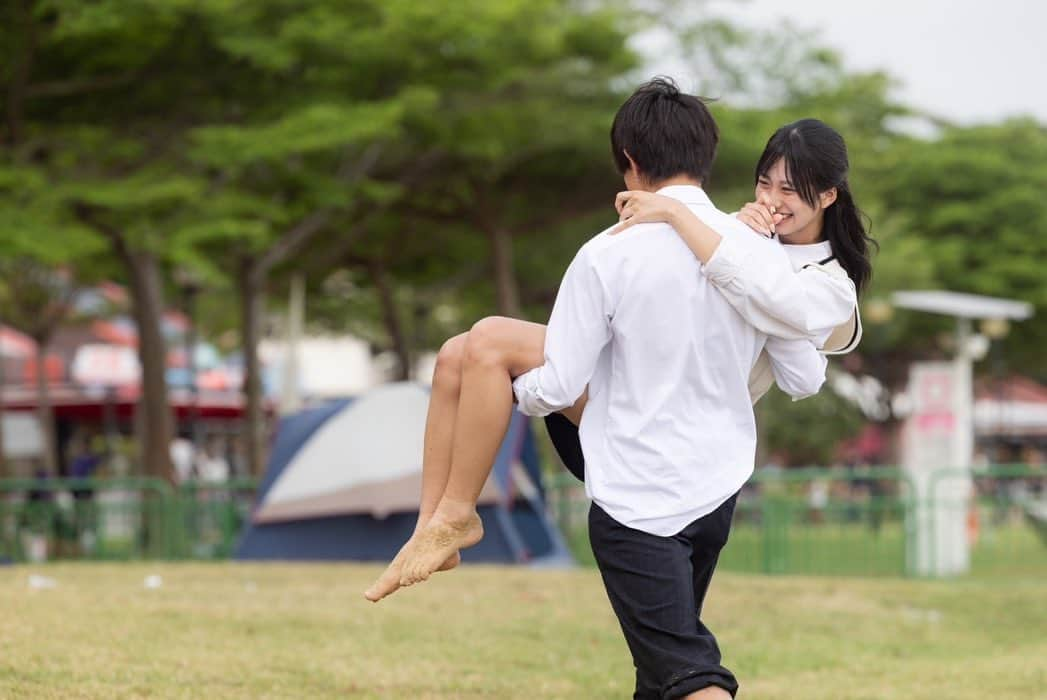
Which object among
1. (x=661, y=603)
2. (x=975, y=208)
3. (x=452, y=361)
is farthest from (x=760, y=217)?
(x=975, y=208)

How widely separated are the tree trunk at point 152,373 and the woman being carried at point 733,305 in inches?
651

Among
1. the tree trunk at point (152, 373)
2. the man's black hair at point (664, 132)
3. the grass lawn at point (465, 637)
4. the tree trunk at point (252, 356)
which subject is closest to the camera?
the man's black hair at point (664, 132)

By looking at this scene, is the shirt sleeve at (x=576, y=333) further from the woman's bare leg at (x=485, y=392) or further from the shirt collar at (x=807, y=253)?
the shirt collar at (x=807, y=253)

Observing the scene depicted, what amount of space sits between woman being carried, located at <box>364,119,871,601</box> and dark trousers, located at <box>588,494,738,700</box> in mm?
353

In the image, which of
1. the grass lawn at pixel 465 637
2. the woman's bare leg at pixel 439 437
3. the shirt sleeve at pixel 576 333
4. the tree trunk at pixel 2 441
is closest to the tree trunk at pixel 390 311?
the tree trunk at pixel 2 441

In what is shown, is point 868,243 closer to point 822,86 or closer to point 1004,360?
point 822,86

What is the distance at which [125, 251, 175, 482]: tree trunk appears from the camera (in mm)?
20359

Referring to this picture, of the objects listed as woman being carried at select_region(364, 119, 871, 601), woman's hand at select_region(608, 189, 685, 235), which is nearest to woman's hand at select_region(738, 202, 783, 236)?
woman being carried at select_region(364, 119, 871, 601)

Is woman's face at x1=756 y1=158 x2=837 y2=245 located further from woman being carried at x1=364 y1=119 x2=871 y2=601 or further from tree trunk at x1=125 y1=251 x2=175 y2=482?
tree trunk at x1=125 y1=251 x2=175 y2=482

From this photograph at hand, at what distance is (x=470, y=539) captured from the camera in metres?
4.32

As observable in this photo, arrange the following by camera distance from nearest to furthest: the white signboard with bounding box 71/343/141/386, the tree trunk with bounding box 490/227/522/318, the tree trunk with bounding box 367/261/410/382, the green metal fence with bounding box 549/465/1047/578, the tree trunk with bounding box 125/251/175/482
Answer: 1. the green metal fence with bounding box 549/465/1047/578
2. the tree trunk with bounding box 125/251/175/482
3. the tree trunk with bounding box 490/227/522/318
4. the tree trunk with bounding box 367/261/410/382
5. the white signboard with bounding box 71/343/141/386

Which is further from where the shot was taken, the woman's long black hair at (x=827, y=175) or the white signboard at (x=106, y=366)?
the white signboard at (x=106, y=366)

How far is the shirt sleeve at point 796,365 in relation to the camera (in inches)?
163

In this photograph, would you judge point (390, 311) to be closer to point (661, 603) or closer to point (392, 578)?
point (392, 578)
